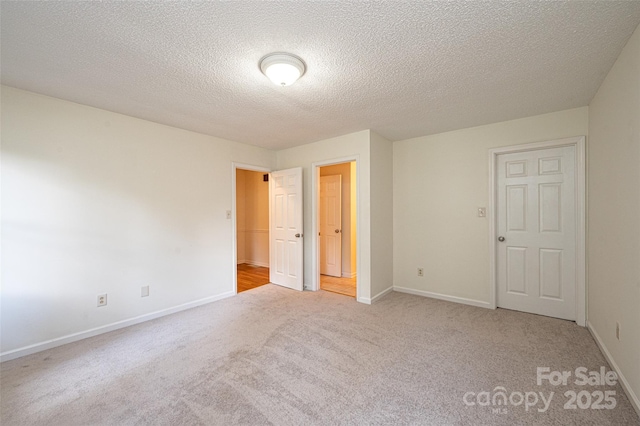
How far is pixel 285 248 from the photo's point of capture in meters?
4.43

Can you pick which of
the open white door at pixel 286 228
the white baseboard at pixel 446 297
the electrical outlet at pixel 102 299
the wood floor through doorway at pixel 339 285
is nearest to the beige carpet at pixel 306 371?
the white baseboard at pixel 446 297

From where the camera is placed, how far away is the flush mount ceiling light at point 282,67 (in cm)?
185

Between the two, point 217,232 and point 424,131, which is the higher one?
point 424,131

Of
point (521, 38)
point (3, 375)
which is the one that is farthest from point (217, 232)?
point (521, 38)

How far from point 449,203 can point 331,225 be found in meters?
2.22

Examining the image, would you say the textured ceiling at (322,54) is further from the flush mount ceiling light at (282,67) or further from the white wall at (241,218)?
the white wall at (241,218)

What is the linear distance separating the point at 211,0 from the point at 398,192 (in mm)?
3427

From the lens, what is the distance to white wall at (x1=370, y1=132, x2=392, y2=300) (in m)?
3.66

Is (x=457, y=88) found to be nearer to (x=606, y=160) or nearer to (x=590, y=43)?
(x=590, y=43)

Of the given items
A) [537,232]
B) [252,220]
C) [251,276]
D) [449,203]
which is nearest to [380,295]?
[449,203]

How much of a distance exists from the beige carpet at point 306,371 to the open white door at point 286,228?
1154 millimetres

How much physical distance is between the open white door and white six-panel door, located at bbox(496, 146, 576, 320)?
282 cm

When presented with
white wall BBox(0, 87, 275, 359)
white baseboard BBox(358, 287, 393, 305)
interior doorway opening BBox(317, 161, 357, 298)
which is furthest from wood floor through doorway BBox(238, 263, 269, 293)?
white baseboard BBox(358, 287, 393, 305)

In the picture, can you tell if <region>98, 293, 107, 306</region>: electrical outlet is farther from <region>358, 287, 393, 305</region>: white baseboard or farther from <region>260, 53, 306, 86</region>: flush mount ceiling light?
<region>358, 287, 393, 305</region>: white baseboard
